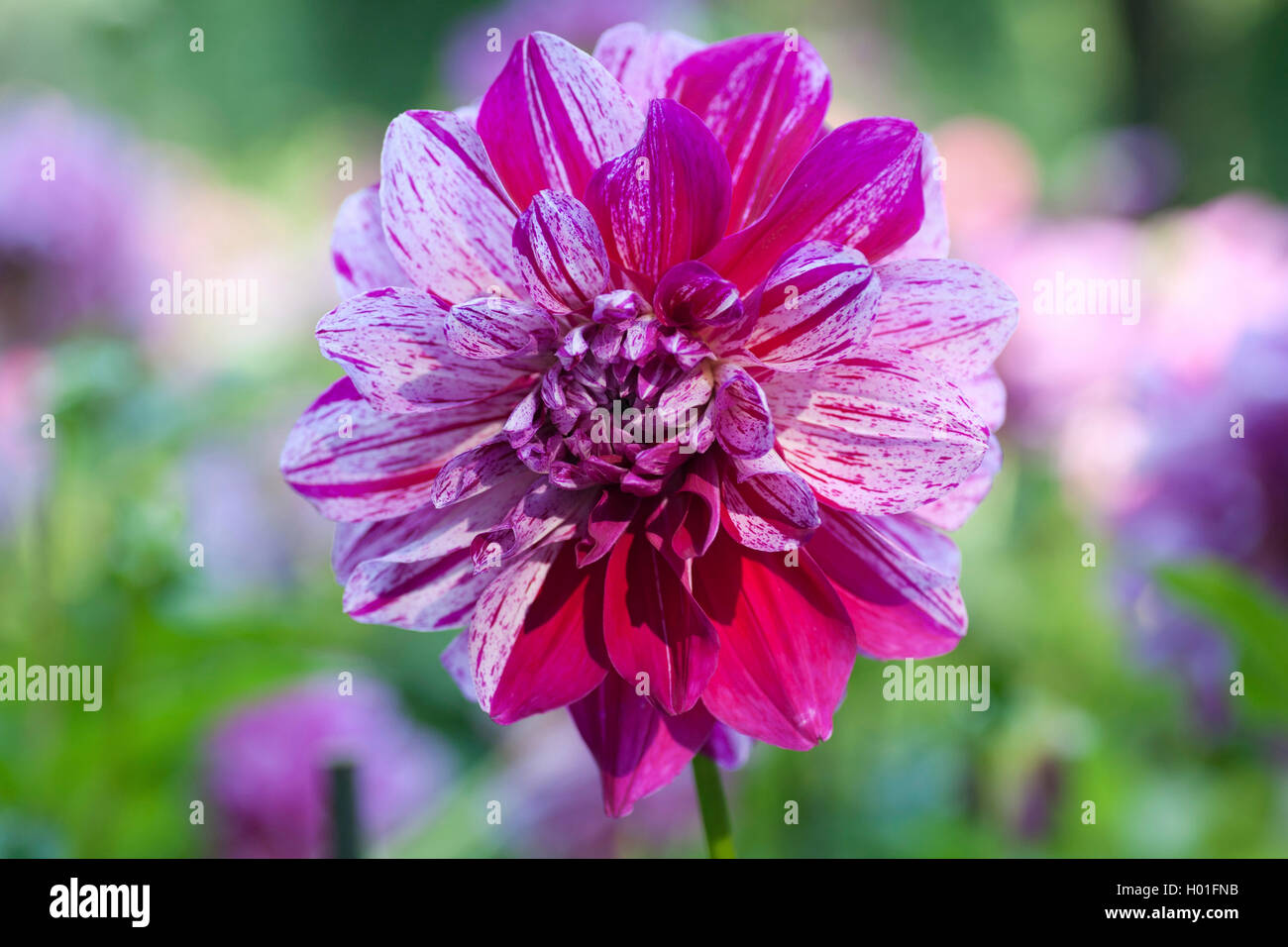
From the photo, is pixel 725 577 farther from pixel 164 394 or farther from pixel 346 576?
pixel 164 394

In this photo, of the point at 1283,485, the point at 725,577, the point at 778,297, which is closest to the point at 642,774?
the point at 725,577

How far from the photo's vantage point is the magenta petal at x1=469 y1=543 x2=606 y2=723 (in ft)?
1.62

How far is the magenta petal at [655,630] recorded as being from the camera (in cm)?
47

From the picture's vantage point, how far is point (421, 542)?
0.51 meters

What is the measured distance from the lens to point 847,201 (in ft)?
1.57

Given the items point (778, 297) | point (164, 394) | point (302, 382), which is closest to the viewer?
point (778, 297)

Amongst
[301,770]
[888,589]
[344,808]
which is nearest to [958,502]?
[888,589]

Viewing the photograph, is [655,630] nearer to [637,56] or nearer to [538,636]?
[538,636]

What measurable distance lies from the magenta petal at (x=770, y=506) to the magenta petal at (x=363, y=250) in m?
0.19

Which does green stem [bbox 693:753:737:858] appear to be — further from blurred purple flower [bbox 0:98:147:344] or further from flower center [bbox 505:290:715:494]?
blurred purple flower [bbox 0:98:147:344]

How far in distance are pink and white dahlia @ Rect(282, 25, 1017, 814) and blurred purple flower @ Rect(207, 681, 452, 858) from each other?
815 millimetres

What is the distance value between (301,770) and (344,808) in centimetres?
61
